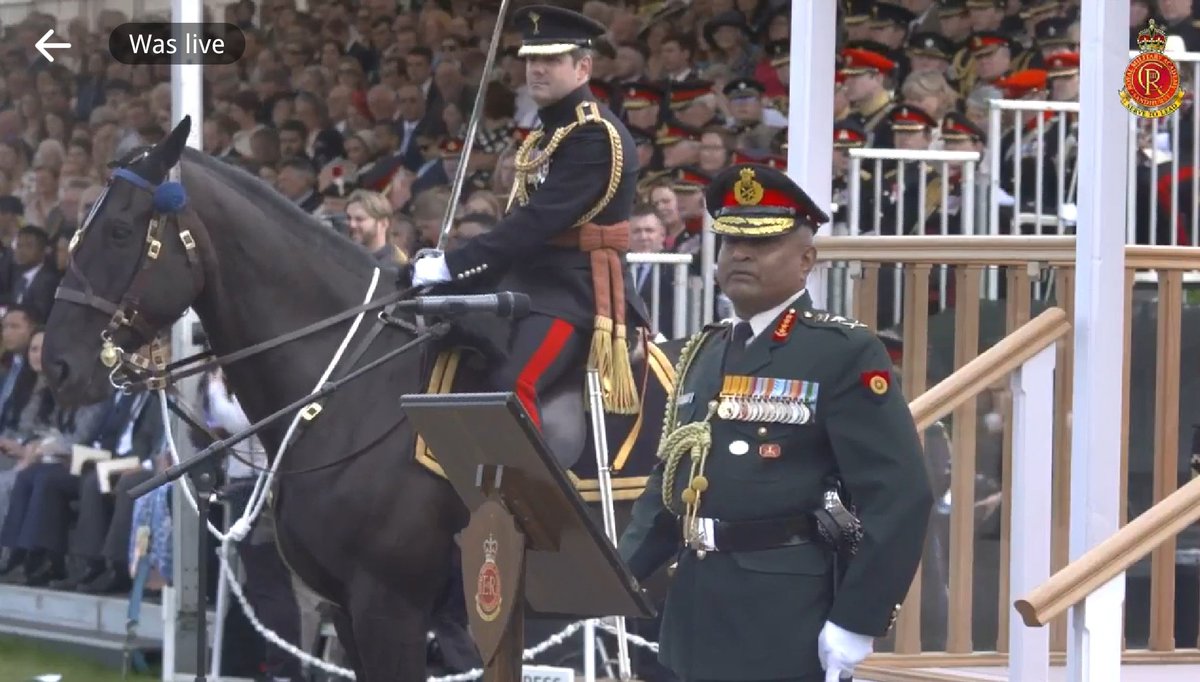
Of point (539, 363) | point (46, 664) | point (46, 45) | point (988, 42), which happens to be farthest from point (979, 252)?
point (46, 45)

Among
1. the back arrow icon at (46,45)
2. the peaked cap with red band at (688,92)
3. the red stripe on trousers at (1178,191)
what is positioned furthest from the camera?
the back arrow icon at (46,45)

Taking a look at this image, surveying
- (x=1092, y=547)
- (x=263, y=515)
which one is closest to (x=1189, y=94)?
(x=1092, y=547)

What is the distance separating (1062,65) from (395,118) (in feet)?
16.0

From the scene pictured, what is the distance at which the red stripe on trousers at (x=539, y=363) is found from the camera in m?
6.86

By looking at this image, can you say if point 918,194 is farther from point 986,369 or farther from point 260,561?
point 260,561

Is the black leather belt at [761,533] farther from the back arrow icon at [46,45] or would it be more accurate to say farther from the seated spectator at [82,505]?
the back arrow icon at [46,45]

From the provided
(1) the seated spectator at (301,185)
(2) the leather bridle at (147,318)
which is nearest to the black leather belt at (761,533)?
(2) the leather bridle at (147,318)

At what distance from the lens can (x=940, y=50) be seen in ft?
34.2

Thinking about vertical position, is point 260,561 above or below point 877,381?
below

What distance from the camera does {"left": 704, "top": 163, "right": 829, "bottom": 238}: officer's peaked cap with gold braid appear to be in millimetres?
4691

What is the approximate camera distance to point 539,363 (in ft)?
22.6

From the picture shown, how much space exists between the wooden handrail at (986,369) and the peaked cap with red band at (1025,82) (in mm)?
3315

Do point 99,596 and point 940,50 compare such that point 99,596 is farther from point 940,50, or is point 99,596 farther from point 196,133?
point 940,50

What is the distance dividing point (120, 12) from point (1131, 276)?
9.43 metres
